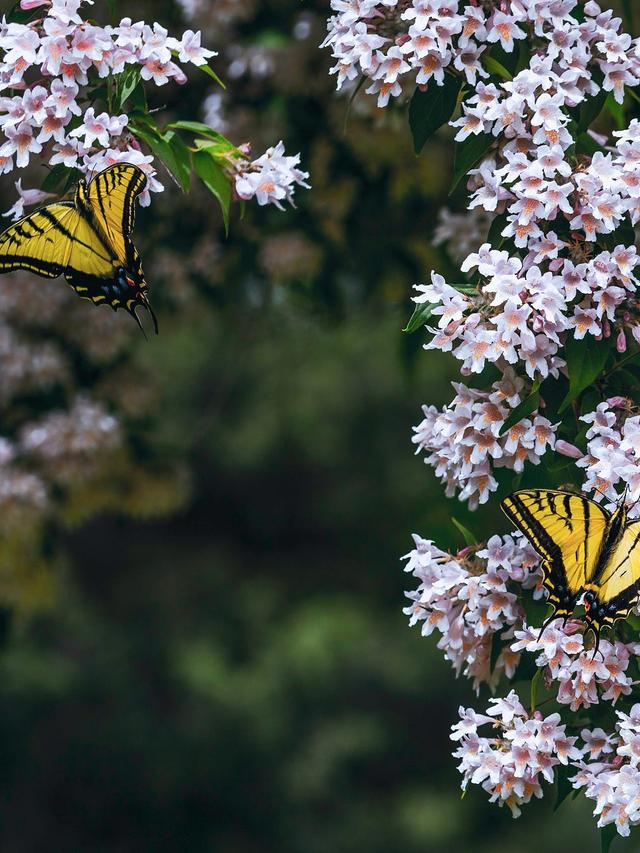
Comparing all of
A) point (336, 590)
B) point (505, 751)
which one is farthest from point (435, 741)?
point (505, 751)

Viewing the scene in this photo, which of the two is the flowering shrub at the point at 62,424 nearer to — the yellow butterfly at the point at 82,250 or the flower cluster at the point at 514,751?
the yellow butterfly at the point at 82,250

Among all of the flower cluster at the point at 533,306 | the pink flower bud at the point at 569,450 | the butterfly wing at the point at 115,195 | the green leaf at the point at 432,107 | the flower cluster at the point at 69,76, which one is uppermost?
the flower cluster at the point at 69,76

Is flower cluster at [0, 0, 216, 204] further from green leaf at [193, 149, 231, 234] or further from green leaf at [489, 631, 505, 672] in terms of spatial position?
green leaf at [489, 631, 505, 672]

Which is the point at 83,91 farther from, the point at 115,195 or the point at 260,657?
the point at 260,657

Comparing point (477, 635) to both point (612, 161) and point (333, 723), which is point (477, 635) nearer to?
point (612, 161)

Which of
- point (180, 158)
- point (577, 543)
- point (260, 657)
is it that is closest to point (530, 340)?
point (577, 543)

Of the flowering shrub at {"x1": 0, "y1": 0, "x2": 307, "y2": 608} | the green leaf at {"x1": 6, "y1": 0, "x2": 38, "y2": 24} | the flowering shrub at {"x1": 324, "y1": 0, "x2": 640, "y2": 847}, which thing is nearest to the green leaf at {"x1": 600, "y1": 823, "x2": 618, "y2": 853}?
the flowering shrub at {"x1": 324, "y1": 0, "x2": 640, "y2": 847}

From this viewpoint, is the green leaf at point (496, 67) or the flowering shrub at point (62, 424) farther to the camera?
the flowering shrub at point (62, 424)

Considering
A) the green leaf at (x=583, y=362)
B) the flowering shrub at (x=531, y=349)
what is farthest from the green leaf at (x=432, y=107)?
the green leaf at (x=583, y=362)
